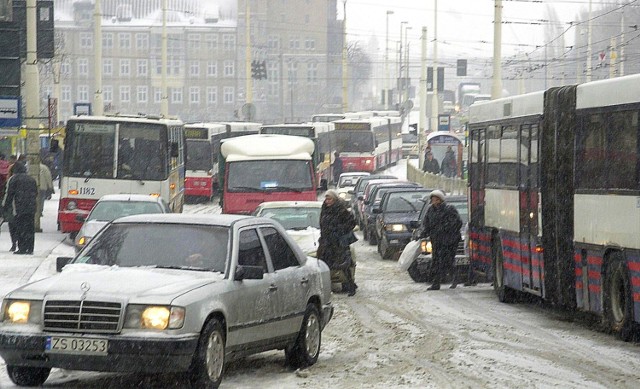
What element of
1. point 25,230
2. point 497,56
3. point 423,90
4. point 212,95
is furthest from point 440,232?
point 212,95

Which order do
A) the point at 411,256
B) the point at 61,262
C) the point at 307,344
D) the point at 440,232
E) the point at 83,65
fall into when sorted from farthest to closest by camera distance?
the point at 83,65, the point at 411,256, the point at 440,232, the point at 307,344, the point at 61,262

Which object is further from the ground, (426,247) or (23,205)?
(23,205)

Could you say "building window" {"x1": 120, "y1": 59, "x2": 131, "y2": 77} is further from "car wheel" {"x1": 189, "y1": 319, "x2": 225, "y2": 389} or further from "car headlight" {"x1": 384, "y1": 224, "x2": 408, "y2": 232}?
"car wheel" {"x1": 189, "y1": 319, "x2": 225, "y2": 389}

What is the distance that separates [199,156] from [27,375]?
42941 mm

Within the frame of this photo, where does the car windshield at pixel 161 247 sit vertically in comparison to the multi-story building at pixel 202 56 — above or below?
below

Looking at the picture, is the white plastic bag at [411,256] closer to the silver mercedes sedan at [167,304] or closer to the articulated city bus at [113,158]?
the silver mercedes sedan at [167,304]

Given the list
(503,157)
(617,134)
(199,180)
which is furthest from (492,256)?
(199,180)

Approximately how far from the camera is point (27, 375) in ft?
34.3

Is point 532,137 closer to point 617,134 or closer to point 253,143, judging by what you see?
point 617,134

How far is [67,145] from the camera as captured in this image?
32469 millimetres

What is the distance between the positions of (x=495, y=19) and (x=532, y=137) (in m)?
23.4

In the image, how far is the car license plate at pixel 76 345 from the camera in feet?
32.2

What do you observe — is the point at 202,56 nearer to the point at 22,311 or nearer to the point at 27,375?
the point at 27,375

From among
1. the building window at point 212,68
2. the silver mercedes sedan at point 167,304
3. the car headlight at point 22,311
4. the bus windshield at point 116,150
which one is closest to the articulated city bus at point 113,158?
the bus windshield at point 116,150
